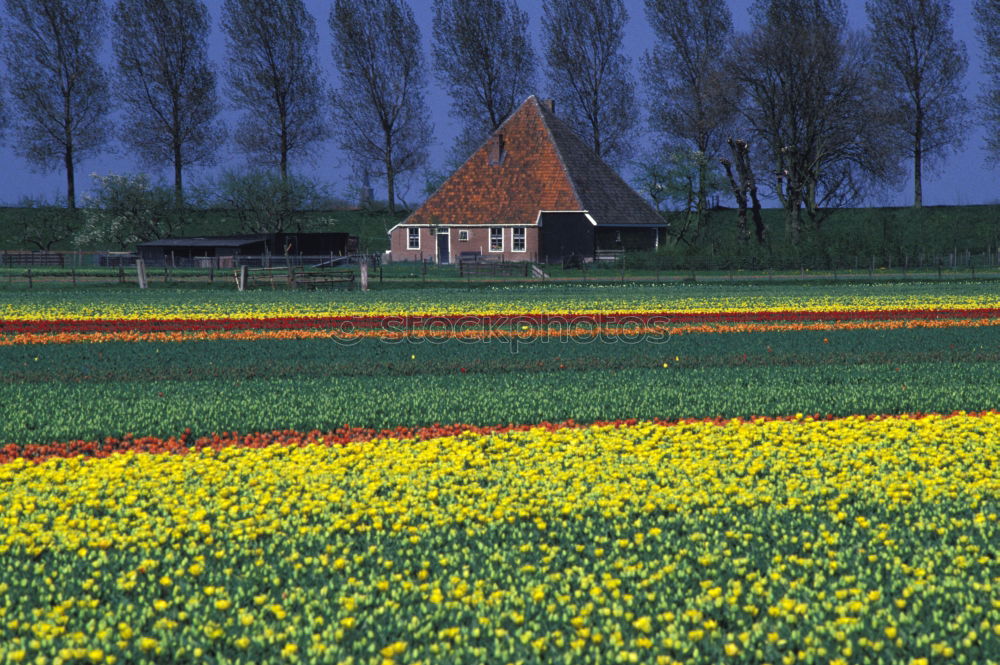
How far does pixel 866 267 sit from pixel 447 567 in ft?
155

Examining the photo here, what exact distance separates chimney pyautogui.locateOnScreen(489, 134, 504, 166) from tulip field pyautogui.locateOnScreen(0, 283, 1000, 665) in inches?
1620

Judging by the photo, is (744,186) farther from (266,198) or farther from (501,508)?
(501,508)

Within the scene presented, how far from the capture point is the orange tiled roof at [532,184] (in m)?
55.9

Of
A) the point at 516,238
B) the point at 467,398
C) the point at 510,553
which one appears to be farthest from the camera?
the point at 516,238

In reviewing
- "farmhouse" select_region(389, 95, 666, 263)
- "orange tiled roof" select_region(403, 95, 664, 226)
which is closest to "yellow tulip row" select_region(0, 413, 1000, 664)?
"farmhouse" select_region(389, 95, 666, 263)

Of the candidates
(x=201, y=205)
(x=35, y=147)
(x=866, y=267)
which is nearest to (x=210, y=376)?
(x=866, y=267)

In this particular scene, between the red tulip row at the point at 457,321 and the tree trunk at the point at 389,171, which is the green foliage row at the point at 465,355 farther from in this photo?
the tree trunk at the point at 389,171

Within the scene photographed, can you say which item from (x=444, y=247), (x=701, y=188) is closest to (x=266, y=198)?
(x=444, y=247)

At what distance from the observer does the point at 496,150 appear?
189 feet

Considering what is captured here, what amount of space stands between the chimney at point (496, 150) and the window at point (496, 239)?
4.38 meters

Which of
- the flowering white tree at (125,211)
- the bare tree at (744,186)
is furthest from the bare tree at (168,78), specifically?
the bare tree at (744,186)

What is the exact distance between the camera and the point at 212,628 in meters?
5.92

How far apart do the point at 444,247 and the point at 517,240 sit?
189 inches

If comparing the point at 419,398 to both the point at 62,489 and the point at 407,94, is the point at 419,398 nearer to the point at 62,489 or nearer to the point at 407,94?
the point at 62,489
